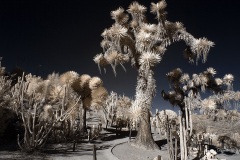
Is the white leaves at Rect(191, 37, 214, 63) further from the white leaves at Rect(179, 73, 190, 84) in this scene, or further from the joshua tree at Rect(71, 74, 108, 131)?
the joshua tree at Rect(71, 74, 108, 131)

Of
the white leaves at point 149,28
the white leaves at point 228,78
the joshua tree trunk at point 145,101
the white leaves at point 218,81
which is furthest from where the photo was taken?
the white leaves at point 218,81

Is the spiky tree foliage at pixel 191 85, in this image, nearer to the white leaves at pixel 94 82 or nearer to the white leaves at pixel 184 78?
the white leaves at pixel 184 78

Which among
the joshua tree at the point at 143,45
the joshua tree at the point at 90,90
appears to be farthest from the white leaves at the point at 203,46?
the joshua tree at the point at 90,90

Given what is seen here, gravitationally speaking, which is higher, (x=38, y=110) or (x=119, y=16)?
(x=119, y=16)

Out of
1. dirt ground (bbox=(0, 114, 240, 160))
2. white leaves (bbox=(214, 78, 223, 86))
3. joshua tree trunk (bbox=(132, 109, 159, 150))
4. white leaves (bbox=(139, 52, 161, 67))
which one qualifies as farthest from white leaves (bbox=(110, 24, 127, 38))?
white leaves (bbox=(214, 78, 223, 86))

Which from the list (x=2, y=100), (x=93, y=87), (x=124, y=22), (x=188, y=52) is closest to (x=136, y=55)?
(x=124, y=22)

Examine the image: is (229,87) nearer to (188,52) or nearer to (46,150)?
(188,52)

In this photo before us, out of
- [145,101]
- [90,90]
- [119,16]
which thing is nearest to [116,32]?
[119,16]

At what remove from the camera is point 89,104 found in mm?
16375

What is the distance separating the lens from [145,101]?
1287cm

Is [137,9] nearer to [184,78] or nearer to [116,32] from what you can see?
[116,32]

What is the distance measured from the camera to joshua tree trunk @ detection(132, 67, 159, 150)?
12.9 meters

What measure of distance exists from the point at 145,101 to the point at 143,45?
261 cm

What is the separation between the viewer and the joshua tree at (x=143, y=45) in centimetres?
1245
